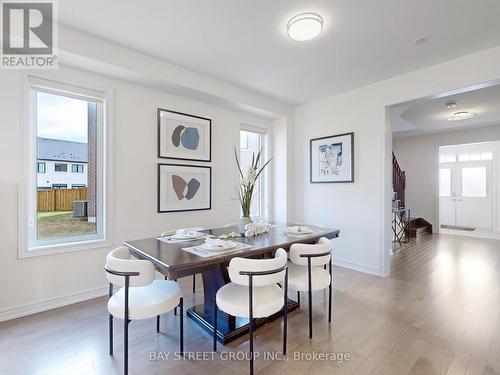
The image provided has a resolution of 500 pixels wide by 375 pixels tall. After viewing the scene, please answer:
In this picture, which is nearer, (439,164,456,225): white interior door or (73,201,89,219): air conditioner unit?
(73,201,89,219): air conditioner unit

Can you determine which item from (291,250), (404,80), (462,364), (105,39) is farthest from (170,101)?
(462,364)

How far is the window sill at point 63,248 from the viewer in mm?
2510

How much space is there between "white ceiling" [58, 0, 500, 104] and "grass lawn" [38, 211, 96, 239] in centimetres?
197

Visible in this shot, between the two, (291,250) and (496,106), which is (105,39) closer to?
(291,250)

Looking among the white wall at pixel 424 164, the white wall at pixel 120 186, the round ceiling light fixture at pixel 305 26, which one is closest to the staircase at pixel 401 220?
the white wall at pixel 424 164

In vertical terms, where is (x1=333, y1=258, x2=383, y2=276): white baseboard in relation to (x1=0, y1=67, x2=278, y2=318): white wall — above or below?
below

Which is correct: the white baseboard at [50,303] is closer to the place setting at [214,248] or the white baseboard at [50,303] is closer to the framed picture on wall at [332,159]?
the place setting at [214,248]

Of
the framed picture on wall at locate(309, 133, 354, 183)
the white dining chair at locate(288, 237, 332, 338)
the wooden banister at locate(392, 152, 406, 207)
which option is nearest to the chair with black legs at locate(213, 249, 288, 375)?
the white dining chair at locate(288, 237, 332, 338)

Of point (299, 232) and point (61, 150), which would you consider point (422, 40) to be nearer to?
point (299, 232)

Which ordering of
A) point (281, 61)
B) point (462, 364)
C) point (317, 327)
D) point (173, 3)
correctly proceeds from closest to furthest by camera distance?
1. point (462, 364)
2. point (173, 3)
3. point (317, 327)
4. point (281, 61)

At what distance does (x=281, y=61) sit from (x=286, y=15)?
0.85m

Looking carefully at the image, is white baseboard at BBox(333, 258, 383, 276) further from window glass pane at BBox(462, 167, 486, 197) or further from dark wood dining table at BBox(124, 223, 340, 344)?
window glass pane at BBox(462, 167, 486, 197)

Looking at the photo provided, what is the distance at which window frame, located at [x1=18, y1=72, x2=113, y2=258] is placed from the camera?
8.13 feet

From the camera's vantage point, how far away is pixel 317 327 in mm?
2279
